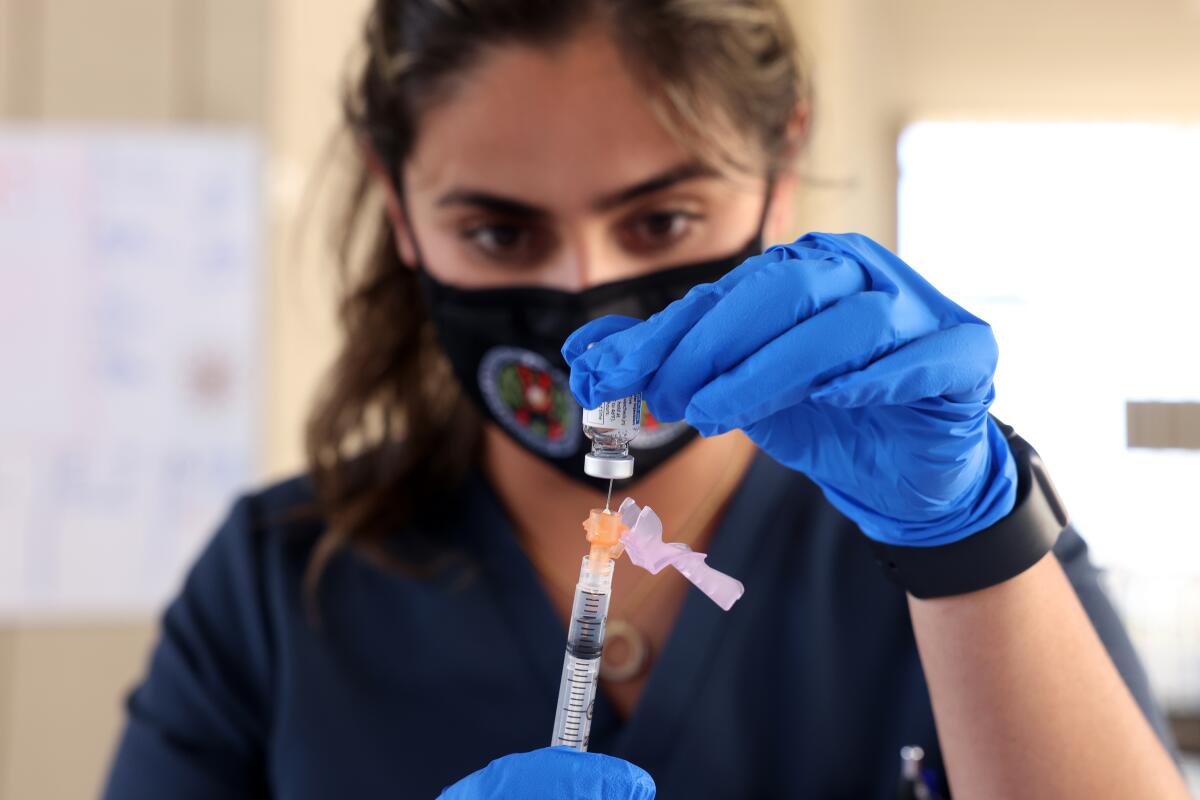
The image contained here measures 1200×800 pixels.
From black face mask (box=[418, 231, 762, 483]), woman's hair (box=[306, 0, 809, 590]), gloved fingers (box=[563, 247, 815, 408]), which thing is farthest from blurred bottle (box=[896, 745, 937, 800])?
woman's hair (box=[306, 0, 809, 590])

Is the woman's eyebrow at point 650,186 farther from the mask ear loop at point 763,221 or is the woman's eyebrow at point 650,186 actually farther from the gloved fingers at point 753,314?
the gloved fingers at point 753,314

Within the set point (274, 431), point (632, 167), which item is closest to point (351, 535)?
point (632, 167)

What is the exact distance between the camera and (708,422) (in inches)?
24.3

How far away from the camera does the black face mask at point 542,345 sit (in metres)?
0.94

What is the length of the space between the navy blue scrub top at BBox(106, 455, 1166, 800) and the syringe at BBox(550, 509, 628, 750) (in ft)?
0.84

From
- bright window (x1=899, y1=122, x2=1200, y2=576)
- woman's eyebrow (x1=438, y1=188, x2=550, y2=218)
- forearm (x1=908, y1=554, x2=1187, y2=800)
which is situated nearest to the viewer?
forearm (x1=908, y1=554, x2=1187, y2=800)

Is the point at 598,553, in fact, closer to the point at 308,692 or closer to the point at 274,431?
the point at 308,692

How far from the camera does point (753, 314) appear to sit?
62cm

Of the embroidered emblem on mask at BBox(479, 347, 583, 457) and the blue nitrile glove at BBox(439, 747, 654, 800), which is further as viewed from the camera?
the embroidered emblem on mask at BBox(479, 347, 583, 457)

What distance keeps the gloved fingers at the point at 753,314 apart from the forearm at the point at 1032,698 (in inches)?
9.3

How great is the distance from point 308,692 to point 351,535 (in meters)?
0.18

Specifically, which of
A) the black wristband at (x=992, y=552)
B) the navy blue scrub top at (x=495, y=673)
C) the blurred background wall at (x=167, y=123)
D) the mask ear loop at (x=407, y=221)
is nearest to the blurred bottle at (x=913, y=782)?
the navy blue scrub top at (x=495, y=673)

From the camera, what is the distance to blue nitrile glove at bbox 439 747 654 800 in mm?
607

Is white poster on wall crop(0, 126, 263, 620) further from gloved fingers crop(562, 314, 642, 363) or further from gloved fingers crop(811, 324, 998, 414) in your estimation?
gloved fingers crop(811, 324, 998, 414)
